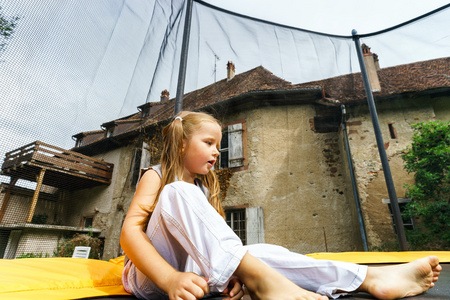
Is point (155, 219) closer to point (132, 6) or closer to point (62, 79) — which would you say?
point (62, 79)

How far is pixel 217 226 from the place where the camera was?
0.72 meters

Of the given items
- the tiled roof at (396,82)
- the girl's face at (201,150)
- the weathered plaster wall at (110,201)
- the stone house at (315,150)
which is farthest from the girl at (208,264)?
the weathered plaster wall at (110,201)

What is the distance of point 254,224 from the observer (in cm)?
530

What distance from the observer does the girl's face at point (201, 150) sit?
3.78 feet

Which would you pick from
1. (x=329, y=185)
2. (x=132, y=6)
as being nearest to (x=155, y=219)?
(x=132, y=6)

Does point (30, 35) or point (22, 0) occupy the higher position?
point (22, 0)

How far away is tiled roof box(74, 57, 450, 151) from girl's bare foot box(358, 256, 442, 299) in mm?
2654

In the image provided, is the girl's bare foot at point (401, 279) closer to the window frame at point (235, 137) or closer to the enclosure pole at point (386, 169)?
the enclosure pole at point (386, 169)

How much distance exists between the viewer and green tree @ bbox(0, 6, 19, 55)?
1758 mm

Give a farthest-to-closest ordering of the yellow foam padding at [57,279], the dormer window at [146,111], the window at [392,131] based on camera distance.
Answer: the window at [392,131]
the dormer window at [146,111]
the yellow foam padding at [57,279]

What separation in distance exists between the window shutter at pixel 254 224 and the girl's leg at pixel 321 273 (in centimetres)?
455

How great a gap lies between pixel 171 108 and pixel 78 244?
5.06 meters

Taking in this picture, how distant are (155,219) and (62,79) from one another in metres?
1.90

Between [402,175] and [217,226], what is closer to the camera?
[217,226]
